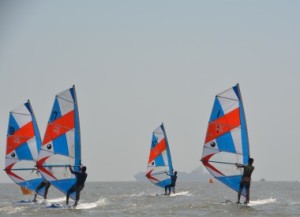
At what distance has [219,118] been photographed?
103ft

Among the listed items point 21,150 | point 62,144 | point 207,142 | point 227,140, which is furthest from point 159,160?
point 62,144

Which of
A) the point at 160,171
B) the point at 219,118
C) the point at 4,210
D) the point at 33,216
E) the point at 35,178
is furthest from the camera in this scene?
the point at 160,171

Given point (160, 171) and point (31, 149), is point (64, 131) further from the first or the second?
point (160, 171)

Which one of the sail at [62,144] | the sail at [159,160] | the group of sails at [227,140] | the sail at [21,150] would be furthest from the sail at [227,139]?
the sail at [159,160]

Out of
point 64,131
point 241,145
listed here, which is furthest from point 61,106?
point 241,145

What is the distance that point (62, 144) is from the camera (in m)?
30.7

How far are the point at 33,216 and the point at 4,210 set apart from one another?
12.1 ft

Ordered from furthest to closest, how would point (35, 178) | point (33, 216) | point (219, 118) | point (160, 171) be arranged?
point (160, 171) → point (35, 178) → point (219, 118) → point (33, 216)

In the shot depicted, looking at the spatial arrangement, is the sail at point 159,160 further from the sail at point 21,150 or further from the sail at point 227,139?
the sail at point 227,139

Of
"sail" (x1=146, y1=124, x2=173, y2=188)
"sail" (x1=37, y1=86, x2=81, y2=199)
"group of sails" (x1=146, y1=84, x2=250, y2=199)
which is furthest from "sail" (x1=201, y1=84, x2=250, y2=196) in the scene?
"sail" (x1=146, y1=124, x2=173, y2=188)

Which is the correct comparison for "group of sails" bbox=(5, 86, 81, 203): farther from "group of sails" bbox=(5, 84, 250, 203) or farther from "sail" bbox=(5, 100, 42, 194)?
"sail" bbox=(5, 100, 42, 194)

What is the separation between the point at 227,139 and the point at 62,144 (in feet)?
23.4

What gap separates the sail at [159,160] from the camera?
160 ft

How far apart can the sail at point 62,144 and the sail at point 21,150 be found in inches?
202
